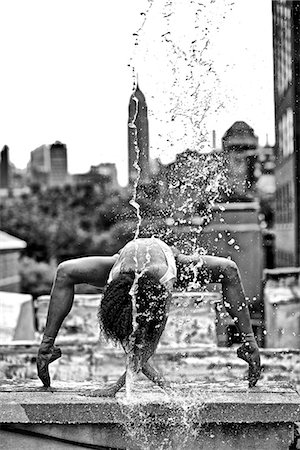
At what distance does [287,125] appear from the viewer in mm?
8953

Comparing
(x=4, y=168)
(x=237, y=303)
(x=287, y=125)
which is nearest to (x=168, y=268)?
(x=237, y=303)

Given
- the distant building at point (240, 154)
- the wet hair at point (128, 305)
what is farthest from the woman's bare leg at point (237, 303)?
the distant building at point (240, 154)

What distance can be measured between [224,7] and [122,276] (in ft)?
6.57

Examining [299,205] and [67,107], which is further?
[299,205]

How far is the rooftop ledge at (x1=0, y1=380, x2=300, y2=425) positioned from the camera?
10.0ft

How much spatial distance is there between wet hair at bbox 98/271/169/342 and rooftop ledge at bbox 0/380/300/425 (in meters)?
0.23

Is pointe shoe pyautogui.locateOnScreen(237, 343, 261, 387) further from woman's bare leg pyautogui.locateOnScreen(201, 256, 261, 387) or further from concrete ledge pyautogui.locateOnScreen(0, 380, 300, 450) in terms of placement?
concrete ledge pyautogui.locateOnScreen(0, 380, 300, 450)

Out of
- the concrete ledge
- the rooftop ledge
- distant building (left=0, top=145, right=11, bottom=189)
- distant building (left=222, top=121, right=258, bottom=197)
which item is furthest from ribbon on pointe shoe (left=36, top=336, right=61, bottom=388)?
distant building (left=0, top=145, right=11, bottom=189)

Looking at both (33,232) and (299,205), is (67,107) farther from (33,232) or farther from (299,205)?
(33,232)

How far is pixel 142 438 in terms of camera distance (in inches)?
123

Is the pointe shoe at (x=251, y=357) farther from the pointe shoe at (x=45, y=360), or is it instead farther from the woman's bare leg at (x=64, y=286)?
the pointe shoe at (x=45, y=360)

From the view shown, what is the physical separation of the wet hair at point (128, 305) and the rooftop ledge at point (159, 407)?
230mm

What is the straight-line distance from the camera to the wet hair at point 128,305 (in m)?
3.18

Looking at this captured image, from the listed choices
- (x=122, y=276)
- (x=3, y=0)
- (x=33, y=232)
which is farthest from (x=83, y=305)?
(x=33, y=232)
